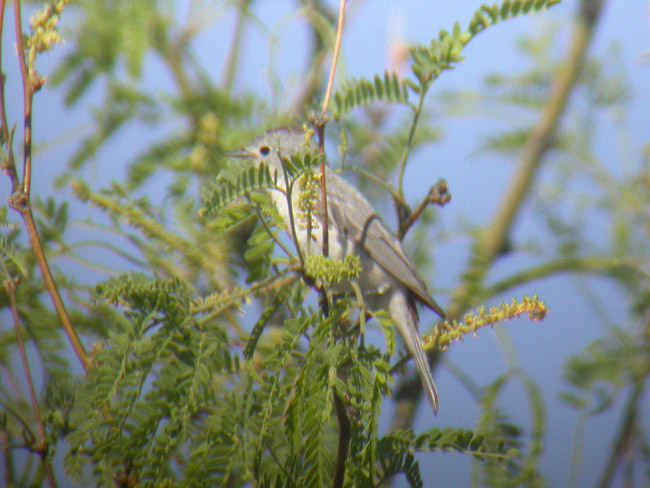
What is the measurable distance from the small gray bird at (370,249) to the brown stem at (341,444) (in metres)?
0.97

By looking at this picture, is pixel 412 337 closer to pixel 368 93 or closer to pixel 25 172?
pixel 368 93

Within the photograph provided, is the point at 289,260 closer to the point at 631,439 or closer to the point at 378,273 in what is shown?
the point at 378,273

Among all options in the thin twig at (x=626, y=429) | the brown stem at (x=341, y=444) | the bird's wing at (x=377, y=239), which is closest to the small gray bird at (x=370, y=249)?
the bird's wing at (x=377, y=239)

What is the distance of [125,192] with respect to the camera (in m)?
1.63

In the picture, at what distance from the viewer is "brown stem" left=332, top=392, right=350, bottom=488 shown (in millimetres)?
1018

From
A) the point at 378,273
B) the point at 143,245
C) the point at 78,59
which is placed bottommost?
the point at 143,245

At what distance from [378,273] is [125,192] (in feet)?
3.08

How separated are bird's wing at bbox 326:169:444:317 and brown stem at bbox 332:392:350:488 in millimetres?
1001

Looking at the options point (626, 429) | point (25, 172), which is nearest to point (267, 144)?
point (25, 172)

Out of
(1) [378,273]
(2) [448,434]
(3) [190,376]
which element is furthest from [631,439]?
(3) [190,376]

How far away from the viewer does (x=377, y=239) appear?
2154 mm

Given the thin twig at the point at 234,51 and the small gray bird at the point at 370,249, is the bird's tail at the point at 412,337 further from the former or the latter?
the thin twig at the point at 234,51

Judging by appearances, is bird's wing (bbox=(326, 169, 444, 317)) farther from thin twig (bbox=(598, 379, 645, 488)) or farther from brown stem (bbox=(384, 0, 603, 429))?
thin twig (bbox=(598, 379, 645, 488))

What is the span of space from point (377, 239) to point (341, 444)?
3.88 feet
